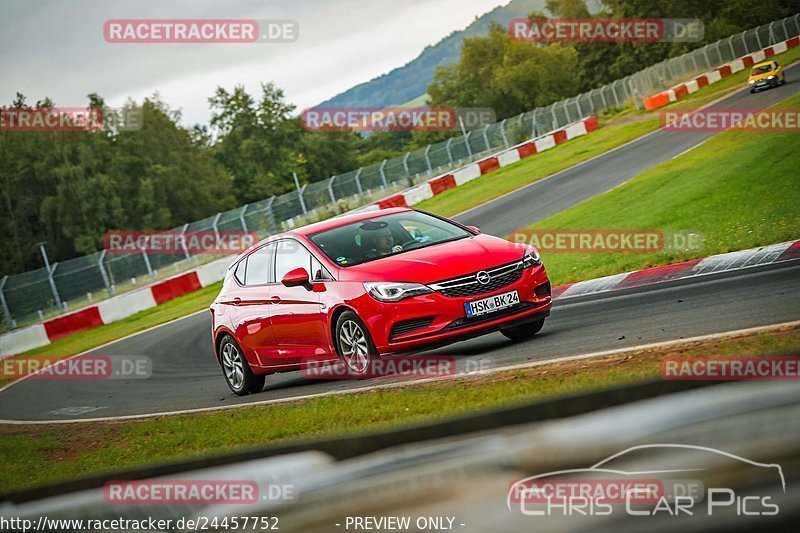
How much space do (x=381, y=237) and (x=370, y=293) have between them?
1.12 metres

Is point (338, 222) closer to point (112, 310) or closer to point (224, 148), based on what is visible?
point (112, 310)

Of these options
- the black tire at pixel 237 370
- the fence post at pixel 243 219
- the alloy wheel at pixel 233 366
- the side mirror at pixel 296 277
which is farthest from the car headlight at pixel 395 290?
the fence post at pixel 243 219

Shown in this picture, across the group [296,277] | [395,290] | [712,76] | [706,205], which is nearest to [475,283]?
[395,290]

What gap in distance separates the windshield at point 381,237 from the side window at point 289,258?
0.17m

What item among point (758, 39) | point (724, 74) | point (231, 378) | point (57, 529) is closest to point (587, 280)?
point (231, 378)

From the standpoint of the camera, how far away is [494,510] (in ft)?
8.13

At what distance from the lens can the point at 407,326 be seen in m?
8.94

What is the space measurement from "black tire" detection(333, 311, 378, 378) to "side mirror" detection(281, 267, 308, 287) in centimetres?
62

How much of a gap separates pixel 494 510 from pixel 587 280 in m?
12.0

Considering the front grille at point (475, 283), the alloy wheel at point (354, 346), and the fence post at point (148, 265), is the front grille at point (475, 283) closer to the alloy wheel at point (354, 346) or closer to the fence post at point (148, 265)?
the alloy wheel at point (354, 346)

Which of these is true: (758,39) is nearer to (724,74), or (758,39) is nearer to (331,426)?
(724,74)

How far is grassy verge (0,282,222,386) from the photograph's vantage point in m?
23.7

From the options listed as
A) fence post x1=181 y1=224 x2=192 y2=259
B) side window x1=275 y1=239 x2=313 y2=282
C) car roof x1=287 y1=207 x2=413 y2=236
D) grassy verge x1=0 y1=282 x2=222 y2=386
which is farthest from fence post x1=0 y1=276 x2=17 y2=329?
car roof x1=287 y1=207 x2=413 y2=236

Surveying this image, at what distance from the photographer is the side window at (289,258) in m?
10.2
